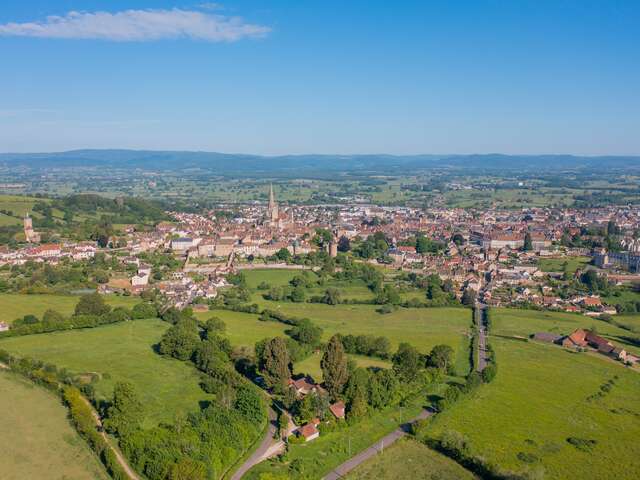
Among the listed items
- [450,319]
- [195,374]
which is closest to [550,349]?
[450,319]

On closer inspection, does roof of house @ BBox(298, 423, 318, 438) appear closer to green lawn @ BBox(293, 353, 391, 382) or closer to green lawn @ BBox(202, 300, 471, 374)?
green lawn @ BBox(293, 353, 391, 382)

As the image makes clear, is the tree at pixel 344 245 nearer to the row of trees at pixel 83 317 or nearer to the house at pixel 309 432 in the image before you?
the row of trees at pixel 83 317

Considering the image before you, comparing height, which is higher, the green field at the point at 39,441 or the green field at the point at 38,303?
the green field at the point at 39,441

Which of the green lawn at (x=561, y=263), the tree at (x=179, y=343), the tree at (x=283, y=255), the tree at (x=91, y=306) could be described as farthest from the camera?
the tree at (x=283, y=255)

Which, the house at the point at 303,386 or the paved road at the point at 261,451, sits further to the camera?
the house at the point at 303,386

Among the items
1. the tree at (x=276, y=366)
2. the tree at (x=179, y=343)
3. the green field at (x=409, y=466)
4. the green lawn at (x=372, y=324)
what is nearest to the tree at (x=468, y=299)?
the green lawn at (x=372, y=324)

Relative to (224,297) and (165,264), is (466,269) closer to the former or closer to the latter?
(224,297)

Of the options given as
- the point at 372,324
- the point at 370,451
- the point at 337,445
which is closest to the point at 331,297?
the point at 372,324
